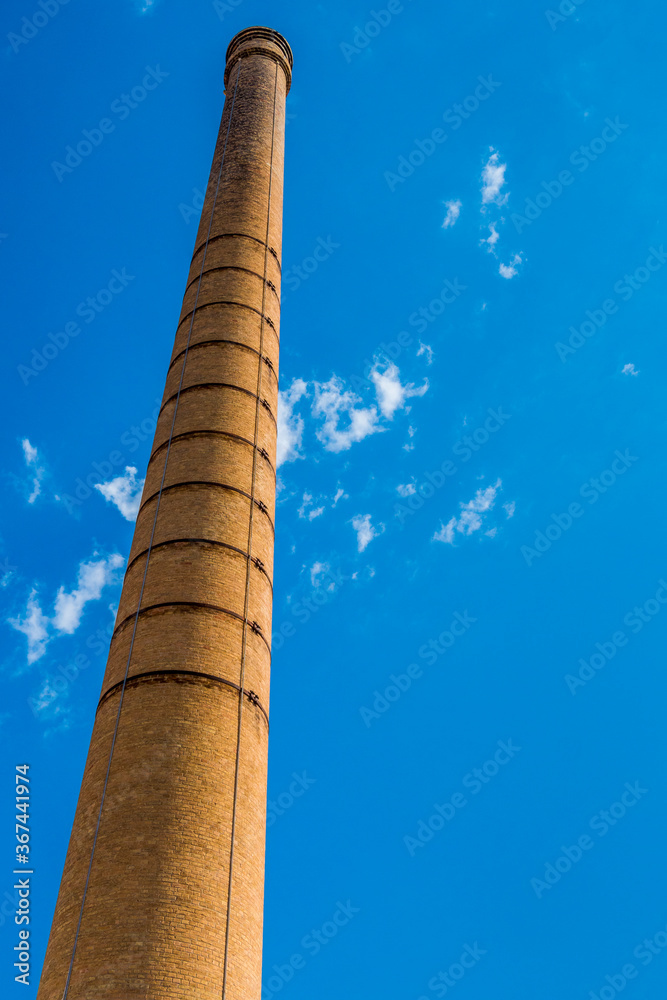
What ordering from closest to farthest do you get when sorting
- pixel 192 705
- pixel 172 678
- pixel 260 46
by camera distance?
pixel 192 705, pixel 172 678, pixel 260 46

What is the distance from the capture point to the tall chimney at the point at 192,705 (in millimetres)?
6531

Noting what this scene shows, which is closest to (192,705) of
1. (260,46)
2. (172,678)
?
(172,678)

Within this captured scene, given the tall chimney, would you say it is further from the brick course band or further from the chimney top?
the chimney top

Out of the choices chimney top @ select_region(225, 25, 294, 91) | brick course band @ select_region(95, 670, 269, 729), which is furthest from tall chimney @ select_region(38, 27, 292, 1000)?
chimney top @ select_region(225, 25, 294, 91)

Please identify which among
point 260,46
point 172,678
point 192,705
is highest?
point 260,46

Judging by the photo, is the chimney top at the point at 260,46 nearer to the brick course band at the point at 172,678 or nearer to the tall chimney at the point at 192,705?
the tall chimney at the point at 192,705

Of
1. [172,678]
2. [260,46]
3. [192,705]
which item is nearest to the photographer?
[192,705]

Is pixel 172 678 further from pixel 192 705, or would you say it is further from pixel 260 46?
pixel 260 46

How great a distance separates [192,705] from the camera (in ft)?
25.5

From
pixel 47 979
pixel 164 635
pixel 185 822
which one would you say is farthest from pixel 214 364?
pixel 47 979

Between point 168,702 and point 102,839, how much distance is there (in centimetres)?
126

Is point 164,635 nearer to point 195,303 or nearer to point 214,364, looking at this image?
point 214,364

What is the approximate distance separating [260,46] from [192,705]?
14.0 meters

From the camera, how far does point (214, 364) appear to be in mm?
11016
